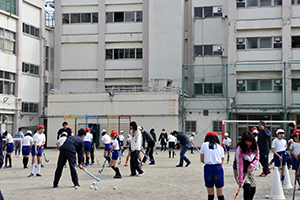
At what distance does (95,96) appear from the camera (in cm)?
3559

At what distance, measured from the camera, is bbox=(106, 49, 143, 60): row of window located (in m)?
41.6

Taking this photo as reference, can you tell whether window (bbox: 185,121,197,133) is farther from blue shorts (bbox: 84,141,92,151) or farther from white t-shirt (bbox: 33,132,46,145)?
white t-shirt (bbox: 33,132,46,145)

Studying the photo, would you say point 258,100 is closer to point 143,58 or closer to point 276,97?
point 276,97

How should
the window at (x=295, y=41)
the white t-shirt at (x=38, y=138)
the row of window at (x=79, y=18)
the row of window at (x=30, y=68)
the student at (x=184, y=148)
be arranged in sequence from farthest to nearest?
the row of window at (x=79, y=18), the row of window at (x=30, y=68), the window at (x=295, y=41), the student at (x=184, y=148), the white t-shirt at (x=38, y=138)

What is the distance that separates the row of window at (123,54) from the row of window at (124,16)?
3.02 m

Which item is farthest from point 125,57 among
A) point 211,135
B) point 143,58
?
point 211,135

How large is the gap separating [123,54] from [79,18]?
19.6 feet

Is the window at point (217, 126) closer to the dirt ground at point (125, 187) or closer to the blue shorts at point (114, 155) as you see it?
the dirt ground at point (125, 187)

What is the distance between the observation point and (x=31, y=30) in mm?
38844

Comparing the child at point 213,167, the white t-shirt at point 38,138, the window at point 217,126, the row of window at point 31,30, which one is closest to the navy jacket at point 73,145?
the white t-shirt at point 38,138

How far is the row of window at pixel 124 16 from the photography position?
41.5 m

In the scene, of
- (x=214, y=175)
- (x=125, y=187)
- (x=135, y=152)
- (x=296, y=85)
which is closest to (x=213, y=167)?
(x=214, y=175)

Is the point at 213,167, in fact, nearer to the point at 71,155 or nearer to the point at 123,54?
the point at 71,155

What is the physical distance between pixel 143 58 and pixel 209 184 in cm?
3377
